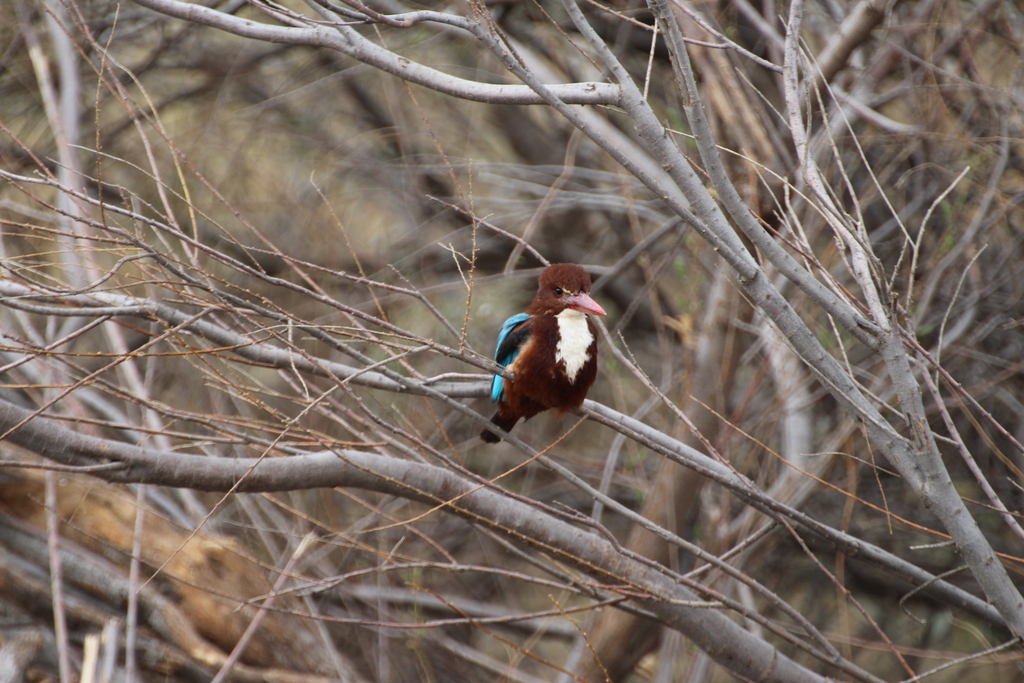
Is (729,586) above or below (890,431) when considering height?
below

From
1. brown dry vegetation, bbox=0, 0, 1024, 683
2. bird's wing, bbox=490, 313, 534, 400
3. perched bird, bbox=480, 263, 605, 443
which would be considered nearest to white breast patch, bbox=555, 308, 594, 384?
perched bird, bbox=480, 263, 605, 443

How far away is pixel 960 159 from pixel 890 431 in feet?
8.47

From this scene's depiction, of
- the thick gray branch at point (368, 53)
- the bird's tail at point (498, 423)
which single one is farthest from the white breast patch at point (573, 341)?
the thick gray branch at point (368, 53)

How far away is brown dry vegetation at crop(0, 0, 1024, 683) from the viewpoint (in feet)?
9.37

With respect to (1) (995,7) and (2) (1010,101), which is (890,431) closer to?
(2) (1010,101)

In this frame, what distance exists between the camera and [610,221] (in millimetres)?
5258

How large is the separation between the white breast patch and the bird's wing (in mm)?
102

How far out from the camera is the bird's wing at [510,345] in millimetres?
2535

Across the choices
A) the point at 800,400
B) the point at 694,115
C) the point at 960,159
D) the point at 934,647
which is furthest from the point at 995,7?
the point at 934,647

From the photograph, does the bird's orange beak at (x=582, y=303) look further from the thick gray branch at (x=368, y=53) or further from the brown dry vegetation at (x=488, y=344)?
the thick gray branch at (x=368, y=53)

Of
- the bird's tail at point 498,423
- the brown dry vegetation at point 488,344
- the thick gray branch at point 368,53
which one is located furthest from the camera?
the brown dry vegetation at point 488,344

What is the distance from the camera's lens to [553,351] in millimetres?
2441

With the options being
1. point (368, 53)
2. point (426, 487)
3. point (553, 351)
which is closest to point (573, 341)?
point (553, 351)

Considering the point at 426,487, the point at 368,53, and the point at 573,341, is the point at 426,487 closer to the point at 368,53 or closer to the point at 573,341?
the point at 573,341
